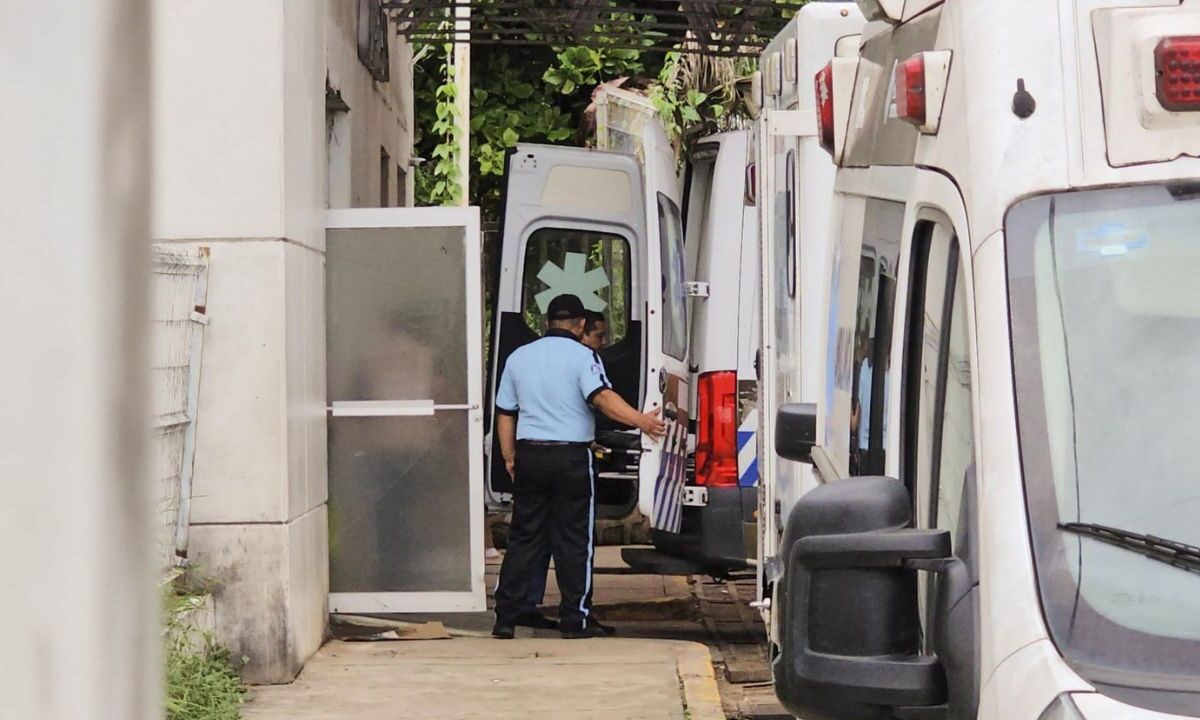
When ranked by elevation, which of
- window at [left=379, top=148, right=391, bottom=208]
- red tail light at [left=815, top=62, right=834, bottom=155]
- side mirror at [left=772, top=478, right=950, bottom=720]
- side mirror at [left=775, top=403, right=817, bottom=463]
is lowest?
side mirror at [left=772, top=478, right=950, bottom=720]

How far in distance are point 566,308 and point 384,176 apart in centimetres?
413

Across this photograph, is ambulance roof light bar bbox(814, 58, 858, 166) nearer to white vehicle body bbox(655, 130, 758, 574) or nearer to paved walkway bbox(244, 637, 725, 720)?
paved walkway bbox(244, 637, 725, 720)

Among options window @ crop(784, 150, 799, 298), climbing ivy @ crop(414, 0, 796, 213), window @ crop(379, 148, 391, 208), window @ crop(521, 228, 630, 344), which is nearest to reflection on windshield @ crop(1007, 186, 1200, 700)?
window @ crop(784, 150, 799, 298)

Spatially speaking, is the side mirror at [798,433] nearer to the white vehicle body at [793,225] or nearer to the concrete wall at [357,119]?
the white vehicle body at [793,225]

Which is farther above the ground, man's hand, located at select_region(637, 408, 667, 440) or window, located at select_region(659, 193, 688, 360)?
window, located at select_region(659, 193, 688, 360)

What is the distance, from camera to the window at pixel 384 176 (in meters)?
12.6

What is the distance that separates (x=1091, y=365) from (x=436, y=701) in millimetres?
5007

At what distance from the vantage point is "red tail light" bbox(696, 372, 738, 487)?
9188mm

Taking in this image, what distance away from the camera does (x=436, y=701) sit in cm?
746

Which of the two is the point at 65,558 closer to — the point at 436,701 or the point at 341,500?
the point at 436,701

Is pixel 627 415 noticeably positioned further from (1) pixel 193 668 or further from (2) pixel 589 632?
(1) pixel 193 668

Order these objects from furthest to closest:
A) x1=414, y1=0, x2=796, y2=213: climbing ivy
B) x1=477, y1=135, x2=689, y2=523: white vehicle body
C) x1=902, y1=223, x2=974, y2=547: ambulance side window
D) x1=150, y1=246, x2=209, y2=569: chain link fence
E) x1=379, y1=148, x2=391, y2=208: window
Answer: x1=414, y1=0, x2=796, y2=213: climbing ivy < x1=379, y1=148, x2=391, y2=208: window < x1=477, y1=135, x2=689, y2=523: white vehicle body < x1=150, y1=246, x2=209, y2=569: chain link fence < x1=902, y1=223, x2=974, y2=547: ambulance side window

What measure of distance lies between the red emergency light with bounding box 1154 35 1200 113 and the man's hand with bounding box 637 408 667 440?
6.51 meters

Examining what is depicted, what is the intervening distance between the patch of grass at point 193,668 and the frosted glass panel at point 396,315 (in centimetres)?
174
